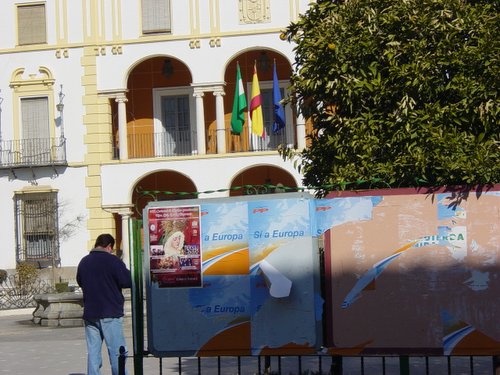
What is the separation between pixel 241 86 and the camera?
35.3 m

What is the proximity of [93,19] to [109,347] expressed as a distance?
26614 millimetres

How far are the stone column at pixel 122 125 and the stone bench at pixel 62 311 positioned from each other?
501 inches

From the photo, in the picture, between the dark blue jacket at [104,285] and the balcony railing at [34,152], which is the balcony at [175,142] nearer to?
the balcony railing at [34,152]

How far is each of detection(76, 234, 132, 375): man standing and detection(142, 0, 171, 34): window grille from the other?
1020 inches

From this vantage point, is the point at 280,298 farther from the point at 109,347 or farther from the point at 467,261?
the point at 109,347

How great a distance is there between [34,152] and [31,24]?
4.12 meters

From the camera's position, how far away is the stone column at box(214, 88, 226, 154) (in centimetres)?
3678

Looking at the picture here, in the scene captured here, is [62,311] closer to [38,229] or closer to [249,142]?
[38,229]

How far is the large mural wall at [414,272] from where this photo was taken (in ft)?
31.3

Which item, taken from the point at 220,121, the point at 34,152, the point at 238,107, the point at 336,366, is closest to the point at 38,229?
the point at 34,152

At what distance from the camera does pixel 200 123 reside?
36.8 metres

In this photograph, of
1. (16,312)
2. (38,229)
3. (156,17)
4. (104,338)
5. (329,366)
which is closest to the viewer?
(104,338)

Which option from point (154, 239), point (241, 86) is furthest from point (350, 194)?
point (241, 86)

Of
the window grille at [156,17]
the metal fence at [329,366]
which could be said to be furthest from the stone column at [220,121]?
the metal fence at [329,366]
